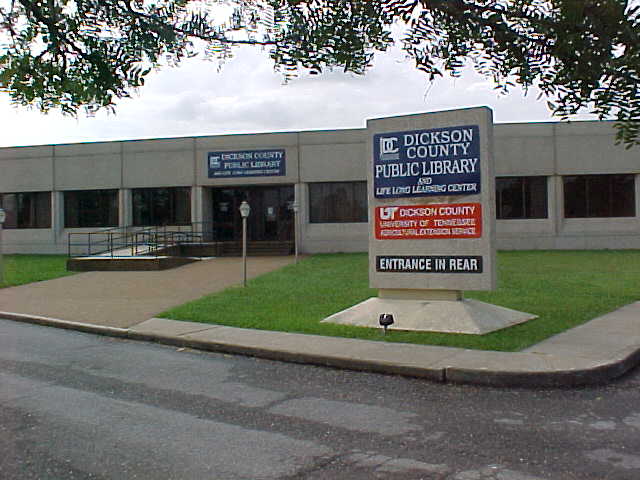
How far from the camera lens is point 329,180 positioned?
104 feet

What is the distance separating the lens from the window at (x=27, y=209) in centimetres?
3509

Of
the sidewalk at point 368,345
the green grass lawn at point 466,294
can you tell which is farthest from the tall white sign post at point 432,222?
the sidewalk at point 368,345

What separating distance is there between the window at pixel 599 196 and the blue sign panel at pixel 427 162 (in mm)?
20395

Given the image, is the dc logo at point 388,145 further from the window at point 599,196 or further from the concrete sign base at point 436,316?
the window at point 599,196

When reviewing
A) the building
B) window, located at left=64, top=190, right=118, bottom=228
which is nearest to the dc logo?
the building

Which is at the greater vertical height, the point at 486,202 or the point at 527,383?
the point at 486,202

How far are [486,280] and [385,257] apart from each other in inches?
73.1

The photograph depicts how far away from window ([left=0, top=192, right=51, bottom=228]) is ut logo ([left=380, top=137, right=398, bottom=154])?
26.8 m

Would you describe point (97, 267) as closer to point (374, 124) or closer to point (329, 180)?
point (329, 180)

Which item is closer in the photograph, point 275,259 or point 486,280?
point 486,280

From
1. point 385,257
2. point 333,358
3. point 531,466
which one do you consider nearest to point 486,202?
point 385,257

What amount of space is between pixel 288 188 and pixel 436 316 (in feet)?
71.4

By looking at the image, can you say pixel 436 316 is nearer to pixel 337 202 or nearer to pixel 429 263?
pixel 429 263

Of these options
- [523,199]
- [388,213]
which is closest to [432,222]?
[388,213]
